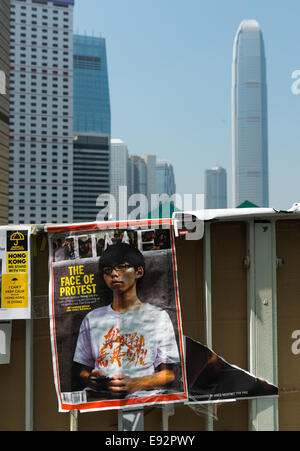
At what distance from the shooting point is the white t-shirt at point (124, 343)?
127 inches

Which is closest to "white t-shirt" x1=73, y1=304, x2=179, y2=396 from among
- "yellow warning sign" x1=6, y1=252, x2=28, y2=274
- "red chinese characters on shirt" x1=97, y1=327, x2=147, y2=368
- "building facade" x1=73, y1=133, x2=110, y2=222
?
"red chinese characters on shirt" x1=97, y1=327, x2=147, y2=368

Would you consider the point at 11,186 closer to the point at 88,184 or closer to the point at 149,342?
the point at 88,184

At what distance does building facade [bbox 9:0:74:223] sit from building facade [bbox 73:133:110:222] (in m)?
21.6

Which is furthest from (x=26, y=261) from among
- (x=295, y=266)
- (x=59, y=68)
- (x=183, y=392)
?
(x=59, y=68)

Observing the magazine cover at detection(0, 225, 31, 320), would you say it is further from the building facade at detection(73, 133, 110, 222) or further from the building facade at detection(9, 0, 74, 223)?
the building facade at detection(73, 133, 110, 222)

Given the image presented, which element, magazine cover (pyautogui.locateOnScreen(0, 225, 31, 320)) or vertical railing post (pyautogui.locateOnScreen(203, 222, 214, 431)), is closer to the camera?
magazine cover (pyautogui.locateOnScreen(0, 225, 31, 320))

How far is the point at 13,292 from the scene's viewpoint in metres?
3.19

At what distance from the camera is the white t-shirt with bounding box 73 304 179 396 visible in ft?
10.6

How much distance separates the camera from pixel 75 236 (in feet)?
10.8

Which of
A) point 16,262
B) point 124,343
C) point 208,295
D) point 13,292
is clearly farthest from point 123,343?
point 16,262

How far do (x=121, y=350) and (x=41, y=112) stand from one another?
180537 mm

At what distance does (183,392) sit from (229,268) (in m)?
1.18

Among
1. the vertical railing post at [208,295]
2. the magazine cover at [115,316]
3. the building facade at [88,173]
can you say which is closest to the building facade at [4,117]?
the magazine cover at [115,316]

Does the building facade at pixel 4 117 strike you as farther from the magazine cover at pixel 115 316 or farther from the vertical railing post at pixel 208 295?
the vertical railing post at pixel 208 295
